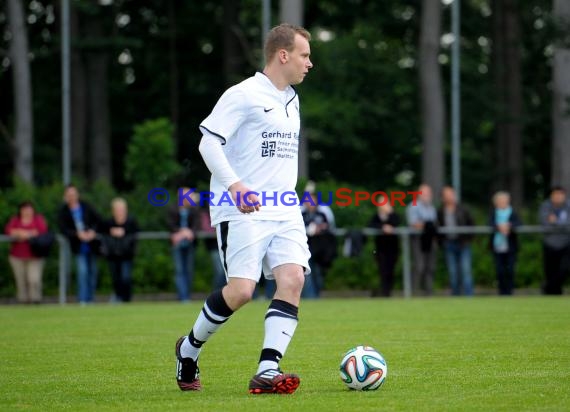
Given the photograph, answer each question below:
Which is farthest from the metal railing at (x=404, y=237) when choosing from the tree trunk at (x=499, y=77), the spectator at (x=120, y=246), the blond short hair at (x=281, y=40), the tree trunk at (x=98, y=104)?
the tree trunk at (x=499, y=77)

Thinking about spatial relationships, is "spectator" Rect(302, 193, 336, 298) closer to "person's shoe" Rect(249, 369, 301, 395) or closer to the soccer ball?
the soccer ball

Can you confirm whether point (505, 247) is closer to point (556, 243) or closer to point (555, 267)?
point (556, 243)

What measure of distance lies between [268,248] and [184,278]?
1514 centimetres

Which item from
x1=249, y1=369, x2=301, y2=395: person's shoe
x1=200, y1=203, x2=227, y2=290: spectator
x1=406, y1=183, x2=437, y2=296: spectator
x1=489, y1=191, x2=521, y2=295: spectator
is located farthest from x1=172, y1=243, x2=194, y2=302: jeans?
x1=249, y1=369, x2=301, y2=395: person's shoe

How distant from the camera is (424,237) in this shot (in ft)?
80.0

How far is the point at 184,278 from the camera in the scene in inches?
925

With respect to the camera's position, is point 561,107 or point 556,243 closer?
point 556,243

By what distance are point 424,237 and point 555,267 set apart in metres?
2.53

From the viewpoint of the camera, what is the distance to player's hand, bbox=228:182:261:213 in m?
8.16

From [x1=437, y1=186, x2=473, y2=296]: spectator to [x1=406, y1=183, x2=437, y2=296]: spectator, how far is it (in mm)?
277

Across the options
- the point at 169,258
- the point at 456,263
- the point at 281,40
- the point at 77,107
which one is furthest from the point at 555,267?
the point at 77,107

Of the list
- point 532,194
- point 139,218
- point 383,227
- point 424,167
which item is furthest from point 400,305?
point 532,194

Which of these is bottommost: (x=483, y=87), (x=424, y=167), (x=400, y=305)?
(x=400, y=305)

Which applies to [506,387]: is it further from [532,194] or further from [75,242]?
[532,194]
